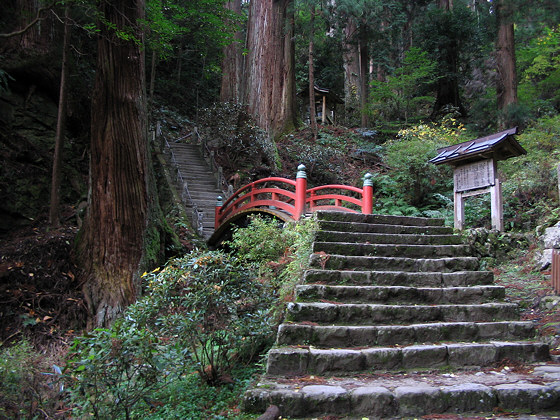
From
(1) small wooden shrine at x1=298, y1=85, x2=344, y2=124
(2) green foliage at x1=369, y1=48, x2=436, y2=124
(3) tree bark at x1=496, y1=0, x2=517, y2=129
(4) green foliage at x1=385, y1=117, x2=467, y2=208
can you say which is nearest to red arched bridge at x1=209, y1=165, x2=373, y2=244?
(4) green foliage at x1=385, y1=117, x2=467, y2=208

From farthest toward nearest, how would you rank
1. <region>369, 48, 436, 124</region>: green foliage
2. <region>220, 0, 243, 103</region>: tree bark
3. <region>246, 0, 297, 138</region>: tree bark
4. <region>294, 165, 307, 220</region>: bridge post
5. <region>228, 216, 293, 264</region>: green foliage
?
<region>220, 0, 243, 103</region>: tree bark
<region>369, 48, 436, 124</region>: green foliage
<region>246, 0, 297, 138</region>: tree bark
<region>294, 165, 307, 220</region>: bridge post
<region>228, 216, 293, 264</region>: green foliage

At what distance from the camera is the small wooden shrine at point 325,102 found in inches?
868

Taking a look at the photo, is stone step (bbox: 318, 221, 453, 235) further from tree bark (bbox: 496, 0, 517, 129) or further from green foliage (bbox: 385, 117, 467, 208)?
tree bark (bbox: 496, 0, 517, 129)

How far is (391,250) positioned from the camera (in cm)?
553

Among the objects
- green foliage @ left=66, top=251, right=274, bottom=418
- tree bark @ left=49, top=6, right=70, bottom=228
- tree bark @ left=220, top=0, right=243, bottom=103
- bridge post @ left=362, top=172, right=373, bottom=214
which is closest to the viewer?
green foliage @ left=66, top=251, right=274, bottom=418

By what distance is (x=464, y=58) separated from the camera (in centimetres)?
1941

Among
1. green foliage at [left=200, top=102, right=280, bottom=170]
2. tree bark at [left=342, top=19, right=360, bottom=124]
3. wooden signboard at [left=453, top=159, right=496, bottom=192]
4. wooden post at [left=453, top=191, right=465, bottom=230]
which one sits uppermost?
tree bark at [left=342, top=19, right=360, bottom=124]

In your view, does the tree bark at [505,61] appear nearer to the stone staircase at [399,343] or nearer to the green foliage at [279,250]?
the green foliage at [279,250]

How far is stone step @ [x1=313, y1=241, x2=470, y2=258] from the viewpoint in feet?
17.4

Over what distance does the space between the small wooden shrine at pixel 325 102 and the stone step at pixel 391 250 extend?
1738cm

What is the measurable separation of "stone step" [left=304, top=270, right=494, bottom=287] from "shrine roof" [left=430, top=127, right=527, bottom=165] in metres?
3.45

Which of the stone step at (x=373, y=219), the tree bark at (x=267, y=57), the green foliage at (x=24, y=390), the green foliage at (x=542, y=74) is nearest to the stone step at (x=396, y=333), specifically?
the stone step at (x=373, y=219)

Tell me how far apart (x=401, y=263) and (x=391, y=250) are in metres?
0.35

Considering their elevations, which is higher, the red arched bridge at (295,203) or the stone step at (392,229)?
the red arched bridge at (295,203)
